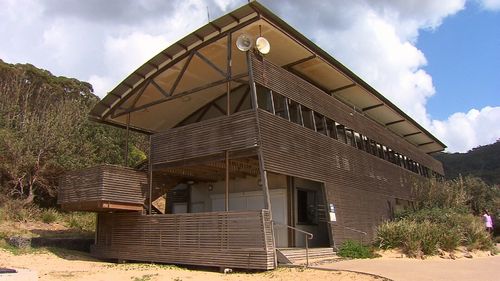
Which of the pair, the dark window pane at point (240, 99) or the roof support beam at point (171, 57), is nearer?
the roof support beam at point (171, 57)

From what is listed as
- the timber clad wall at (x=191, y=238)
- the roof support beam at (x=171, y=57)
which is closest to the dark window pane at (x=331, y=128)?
the roof support beam at (x=171, y=57)

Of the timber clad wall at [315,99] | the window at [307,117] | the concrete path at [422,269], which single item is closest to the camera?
the concrete path at [422,269]

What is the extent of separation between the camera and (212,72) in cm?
1731

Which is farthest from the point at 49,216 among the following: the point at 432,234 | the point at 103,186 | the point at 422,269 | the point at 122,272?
the point at 422,269

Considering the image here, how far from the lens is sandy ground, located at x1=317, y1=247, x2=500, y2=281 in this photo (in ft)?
32.8

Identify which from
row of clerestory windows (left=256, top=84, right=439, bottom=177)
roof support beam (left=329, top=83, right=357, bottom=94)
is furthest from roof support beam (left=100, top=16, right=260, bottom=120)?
roof support beam (left=329, top=83, right=357, bottom=94)

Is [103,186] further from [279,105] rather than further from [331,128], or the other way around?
[331,128]

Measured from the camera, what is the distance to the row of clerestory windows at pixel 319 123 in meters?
15.3

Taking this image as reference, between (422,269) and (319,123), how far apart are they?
7.84 m

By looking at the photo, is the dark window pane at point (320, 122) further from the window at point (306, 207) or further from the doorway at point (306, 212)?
the window at point (306, 207)

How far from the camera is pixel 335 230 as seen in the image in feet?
50.2

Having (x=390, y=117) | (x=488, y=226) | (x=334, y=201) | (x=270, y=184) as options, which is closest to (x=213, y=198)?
(x=270, y=184)

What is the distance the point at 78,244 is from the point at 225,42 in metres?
9.76

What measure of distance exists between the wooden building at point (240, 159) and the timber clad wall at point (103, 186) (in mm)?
38
